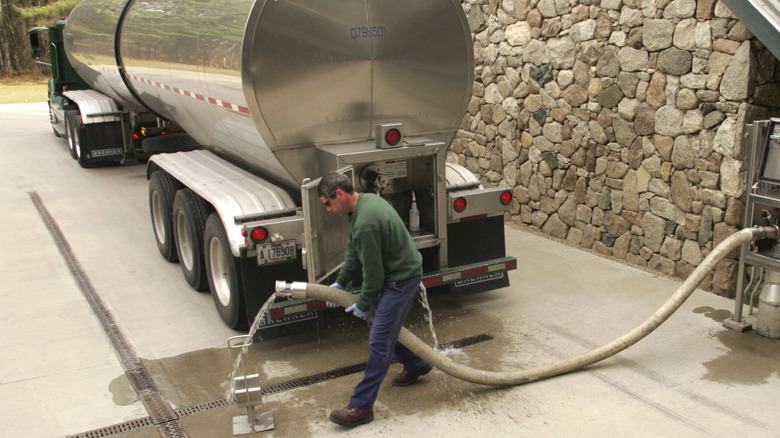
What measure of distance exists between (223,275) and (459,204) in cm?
229

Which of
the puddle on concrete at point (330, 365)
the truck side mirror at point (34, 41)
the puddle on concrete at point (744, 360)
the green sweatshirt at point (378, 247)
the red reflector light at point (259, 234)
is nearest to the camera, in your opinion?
the green sweatshirt at point (378, 247)

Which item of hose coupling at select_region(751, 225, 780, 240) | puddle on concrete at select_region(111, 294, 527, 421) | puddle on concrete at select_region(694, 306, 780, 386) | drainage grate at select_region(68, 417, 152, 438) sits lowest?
drainage grate at select_region(68, 417, 152, 438)

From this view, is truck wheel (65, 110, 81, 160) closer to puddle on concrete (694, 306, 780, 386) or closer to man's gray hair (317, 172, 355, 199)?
man's gray hair (317, 172, 355, 199)

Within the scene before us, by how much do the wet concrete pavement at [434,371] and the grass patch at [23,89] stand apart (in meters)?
20.4

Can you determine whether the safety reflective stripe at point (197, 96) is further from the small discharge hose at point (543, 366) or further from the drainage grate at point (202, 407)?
the drainage grate at point (202, 407)

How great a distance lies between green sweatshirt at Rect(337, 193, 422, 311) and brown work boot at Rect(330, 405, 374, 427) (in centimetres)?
67

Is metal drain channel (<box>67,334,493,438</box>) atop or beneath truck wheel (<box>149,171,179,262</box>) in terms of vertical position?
beneath

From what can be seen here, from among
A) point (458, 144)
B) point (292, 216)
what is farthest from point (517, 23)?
point (292, 216)

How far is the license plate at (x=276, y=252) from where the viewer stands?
560 cm

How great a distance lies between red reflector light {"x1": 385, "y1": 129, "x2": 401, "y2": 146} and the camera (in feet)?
19.4

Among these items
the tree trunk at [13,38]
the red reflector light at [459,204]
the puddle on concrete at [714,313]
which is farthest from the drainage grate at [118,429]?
the tree trunk at [13,38]

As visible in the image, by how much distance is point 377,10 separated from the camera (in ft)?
18.9

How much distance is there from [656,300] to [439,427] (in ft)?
10.0

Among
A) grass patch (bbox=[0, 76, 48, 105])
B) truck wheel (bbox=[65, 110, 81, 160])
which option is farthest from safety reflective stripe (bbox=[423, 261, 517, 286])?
grass patch (bbox=[0, 76, 48, 105])
